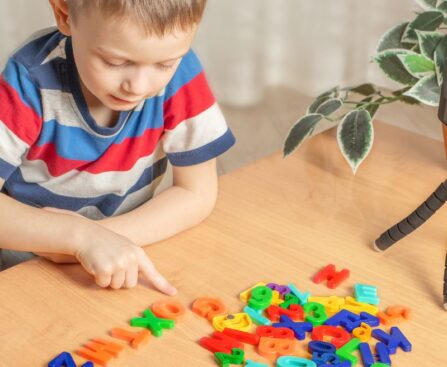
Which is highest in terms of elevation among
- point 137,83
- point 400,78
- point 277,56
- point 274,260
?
point 137,83

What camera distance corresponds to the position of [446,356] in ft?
2.76

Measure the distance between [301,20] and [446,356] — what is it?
1730 mm

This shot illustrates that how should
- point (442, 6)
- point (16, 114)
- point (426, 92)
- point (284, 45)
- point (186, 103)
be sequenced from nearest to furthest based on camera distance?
point (16, 114) < point (186, 103) < point (426, 92) < point (442, 6) < point (284, 45)

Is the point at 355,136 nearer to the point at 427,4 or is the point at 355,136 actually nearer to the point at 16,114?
the point at 427,4

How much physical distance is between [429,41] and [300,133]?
0.26 meters

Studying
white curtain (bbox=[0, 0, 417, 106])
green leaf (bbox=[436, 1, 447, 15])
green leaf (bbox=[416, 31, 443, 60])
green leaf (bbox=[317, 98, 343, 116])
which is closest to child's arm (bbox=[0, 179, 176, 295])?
green leaf (bbox=[317, 98, 343, 116])

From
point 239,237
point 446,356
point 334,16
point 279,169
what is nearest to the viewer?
point 446,356

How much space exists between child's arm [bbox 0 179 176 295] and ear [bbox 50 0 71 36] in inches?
8.5

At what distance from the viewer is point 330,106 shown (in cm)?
132

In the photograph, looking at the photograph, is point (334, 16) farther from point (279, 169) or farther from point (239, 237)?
Answer: point (239, 237)

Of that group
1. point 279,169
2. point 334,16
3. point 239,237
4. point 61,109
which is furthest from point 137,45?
point 334,16

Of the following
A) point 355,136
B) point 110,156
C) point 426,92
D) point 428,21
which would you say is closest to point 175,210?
point 110,156

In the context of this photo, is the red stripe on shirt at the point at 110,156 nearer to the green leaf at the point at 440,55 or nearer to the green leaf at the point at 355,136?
the green leaf at the point at 355,136

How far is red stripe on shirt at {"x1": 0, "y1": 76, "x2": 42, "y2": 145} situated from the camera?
0.99 m
